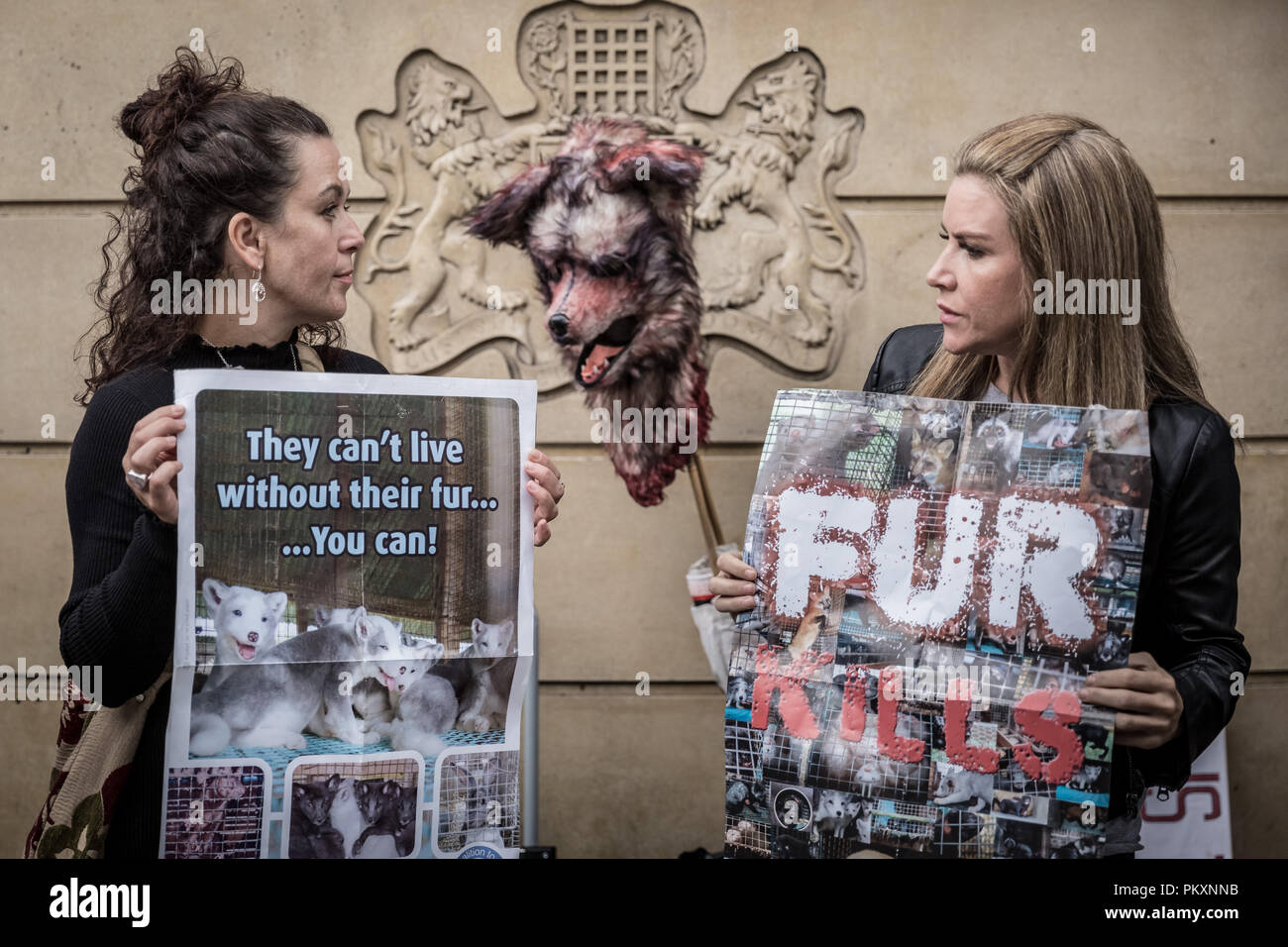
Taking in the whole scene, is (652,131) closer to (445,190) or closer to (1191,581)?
(445,190)

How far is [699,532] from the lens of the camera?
374 centimetres

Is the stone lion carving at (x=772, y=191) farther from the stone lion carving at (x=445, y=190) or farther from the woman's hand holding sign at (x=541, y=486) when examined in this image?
the woman's hand holding sign at (x=541, y=486)

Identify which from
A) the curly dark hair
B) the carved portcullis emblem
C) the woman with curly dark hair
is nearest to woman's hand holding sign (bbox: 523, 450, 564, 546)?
the woman with curly dark hair

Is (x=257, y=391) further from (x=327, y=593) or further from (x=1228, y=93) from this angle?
A: (x=1228, y=93)

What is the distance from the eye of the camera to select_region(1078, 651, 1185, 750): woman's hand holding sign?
1.57 meters

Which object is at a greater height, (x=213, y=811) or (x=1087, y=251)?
(x=1087, y=251)

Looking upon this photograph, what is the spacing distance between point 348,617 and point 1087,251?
1.30 meters

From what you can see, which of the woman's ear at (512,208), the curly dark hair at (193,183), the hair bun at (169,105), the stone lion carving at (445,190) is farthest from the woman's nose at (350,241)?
the stone lion carving at (445,190)

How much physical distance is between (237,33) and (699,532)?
2.32 m

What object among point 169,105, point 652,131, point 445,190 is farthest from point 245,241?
point 652,131

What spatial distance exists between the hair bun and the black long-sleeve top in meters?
0.44

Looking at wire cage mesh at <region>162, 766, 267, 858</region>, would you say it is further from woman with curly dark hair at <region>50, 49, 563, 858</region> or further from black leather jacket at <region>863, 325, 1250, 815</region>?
black leather jacket at <region>863, 325, 1250, 815</region>

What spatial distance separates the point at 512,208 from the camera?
3.41 meters

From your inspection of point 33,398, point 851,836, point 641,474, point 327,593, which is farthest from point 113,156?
point 851,836
